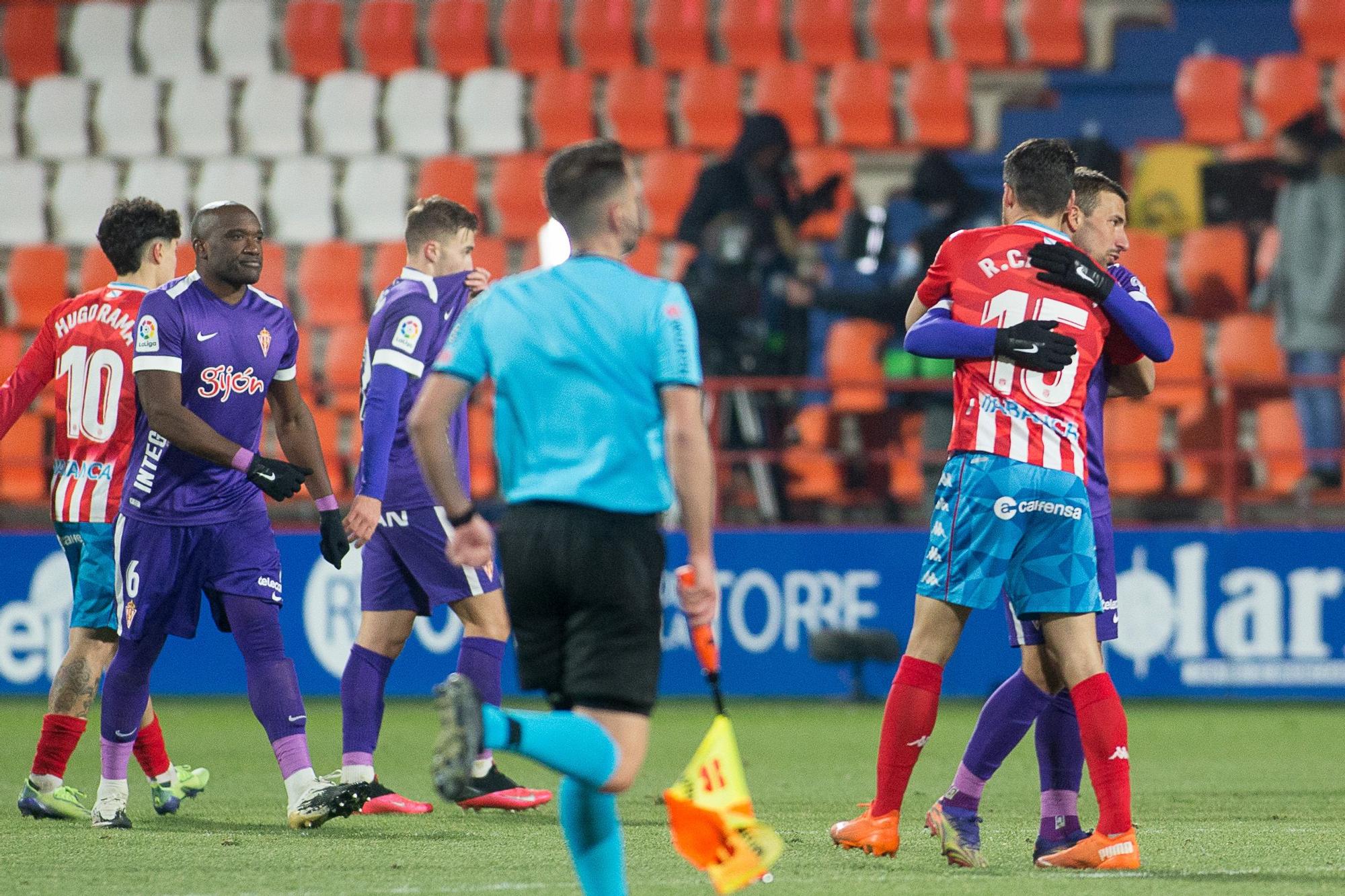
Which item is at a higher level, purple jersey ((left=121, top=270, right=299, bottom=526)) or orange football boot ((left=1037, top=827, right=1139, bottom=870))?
purple jersey ((left=121, top=270, right=299, bottom=526))

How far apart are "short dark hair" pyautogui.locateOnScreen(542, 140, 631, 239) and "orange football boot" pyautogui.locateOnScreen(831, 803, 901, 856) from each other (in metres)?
2.07

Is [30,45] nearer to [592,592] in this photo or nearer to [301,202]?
[301,202]

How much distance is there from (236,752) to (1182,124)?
9360mm

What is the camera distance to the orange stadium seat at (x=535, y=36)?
16609mm

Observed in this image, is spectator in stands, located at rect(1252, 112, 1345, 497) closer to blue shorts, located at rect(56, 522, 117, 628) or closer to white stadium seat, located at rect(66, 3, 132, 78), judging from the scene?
blue shorts, located at rect(56, 522, 117, 628)

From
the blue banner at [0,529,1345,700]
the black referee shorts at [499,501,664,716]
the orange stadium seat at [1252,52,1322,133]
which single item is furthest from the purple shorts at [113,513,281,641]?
the orange stadium seat at [1252,52,1322,133]

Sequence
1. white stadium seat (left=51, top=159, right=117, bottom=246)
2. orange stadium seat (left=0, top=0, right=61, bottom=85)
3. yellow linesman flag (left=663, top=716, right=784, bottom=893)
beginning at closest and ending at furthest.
Result: 1. yellow linesman flag (left=663, top=716, right=784, bottom=893)
2. white stadium seat (left=51, top=159, right=117, bottom=246)
3. orange stadium seat (left=0, top=0, right=61, bottom=85)

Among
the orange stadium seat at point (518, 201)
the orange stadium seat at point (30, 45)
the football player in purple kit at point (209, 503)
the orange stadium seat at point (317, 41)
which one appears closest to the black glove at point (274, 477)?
the football player in purple kit at point (209, 503)

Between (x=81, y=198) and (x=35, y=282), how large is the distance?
39.6 inches

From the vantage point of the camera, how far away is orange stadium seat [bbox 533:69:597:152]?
51.9 ft

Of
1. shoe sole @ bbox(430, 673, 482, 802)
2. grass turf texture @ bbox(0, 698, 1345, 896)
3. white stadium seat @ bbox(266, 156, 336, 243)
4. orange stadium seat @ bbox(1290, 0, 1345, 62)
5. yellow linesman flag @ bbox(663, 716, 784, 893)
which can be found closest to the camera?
shoe sole @ bbox(430, 673, 482, 802)

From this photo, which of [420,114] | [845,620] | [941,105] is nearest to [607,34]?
[420,114]

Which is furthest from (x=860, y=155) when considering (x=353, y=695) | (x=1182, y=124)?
(x=353, y=695)

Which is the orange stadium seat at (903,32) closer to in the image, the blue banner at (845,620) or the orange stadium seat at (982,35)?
the orange stadium seat at (982,35)
